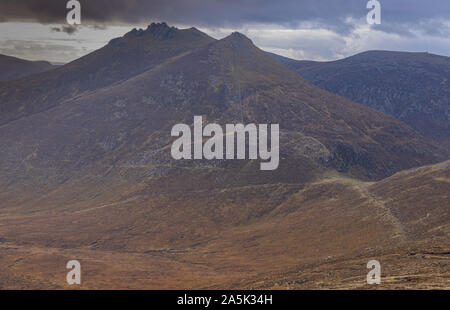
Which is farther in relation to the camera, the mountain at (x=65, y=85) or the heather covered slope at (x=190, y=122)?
the mountain at (x=65, y=85)

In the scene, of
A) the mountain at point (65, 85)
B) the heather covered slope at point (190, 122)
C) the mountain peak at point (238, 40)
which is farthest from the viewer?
the mountain peak at point (238, 40)

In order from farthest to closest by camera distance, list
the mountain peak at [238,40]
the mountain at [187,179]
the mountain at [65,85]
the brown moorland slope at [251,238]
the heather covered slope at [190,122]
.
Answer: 1. the mountain peak at [238,40]
2. the mountain at [65,85]
3. the heather covered slope at [190,122]
4. the mountain at [187,179]
5. the brown moorland slope at [251,238]

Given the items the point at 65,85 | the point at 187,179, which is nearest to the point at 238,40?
the point at 65,85

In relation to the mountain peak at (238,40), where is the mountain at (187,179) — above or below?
below

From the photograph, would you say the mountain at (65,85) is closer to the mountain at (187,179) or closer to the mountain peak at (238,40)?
the mountain at (187,179)

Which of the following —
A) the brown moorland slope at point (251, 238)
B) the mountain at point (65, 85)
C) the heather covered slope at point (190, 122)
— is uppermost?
the mountain at point (65, 85)

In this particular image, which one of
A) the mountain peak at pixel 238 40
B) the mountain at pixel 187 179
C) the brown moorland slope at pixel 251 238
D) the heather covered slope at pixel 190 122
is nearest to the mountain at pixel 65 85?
the mountain at pixel 187 179

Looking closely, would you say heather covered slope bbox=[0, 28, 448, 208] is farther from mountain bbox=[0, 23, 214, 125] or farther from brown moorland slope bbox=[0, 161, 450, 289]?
brown moorland slope bbox=[0, 161, 450, 289]

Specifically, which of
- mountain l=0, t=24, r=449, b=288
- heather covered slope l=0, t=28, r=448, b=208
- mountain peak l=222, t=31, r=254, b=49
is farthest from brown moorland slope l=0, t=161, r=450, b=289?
mountain peak l=222, t=31, r=254, b=49

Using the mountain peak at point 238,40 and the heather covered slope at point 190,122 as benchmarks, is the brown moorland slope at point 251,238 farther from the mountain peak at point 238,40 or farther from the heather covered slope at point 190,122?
the mountain peak at point 238,40

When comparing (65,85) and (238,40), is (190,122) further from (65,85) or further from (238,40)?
(65,85)
